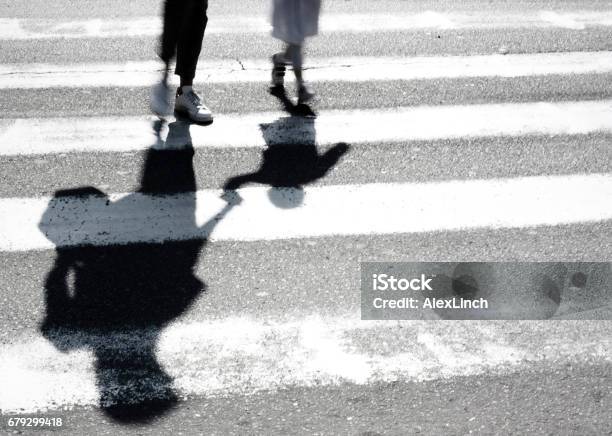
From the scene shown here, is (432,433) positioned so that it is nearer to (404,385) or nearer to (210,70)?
(404,385)

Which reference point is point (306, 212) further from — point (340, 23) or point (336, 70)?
point (340, 23)

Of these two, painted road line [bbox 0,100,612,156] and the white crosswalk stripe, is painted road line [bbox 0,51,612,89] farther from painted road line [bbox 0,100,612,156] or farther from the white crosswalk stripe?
painted road line [bbox 0,100,612,156]

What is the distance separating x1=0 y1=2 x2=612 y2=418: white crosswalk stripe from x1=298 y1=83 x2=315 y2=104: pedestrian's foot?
0.20 m

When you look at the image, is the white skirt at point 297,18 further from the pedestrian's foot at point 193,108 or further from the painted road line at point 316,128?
the pedestrian's foot at point 193,108

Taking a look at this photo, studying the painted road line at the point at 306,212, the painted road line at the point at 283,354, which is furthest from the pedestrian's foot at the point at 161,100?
the painted road line at the point at 283,354

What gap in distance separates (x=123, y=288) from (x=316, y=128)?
7.08 ft

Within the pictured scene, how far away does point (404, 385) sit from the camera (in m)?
4.02

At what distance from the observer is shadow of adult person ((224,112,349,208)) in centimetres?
553

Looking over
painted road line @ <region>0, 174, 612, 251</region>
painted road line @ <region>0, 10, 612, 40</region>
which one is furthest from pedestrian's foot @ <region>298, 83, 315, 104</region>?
painted road line @ <region>0, 10, 612, 40</region>

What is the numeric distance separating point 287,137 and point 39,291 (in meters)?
2.17

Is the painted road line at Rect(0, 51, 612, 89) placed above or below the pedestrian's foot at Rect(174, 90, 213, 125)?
above

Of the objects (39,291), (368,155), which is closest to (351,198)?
(368,155)

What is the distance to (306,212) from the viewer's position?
17.4 ft

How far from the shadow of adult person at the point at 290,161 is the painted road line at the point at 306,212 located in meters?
0.04
